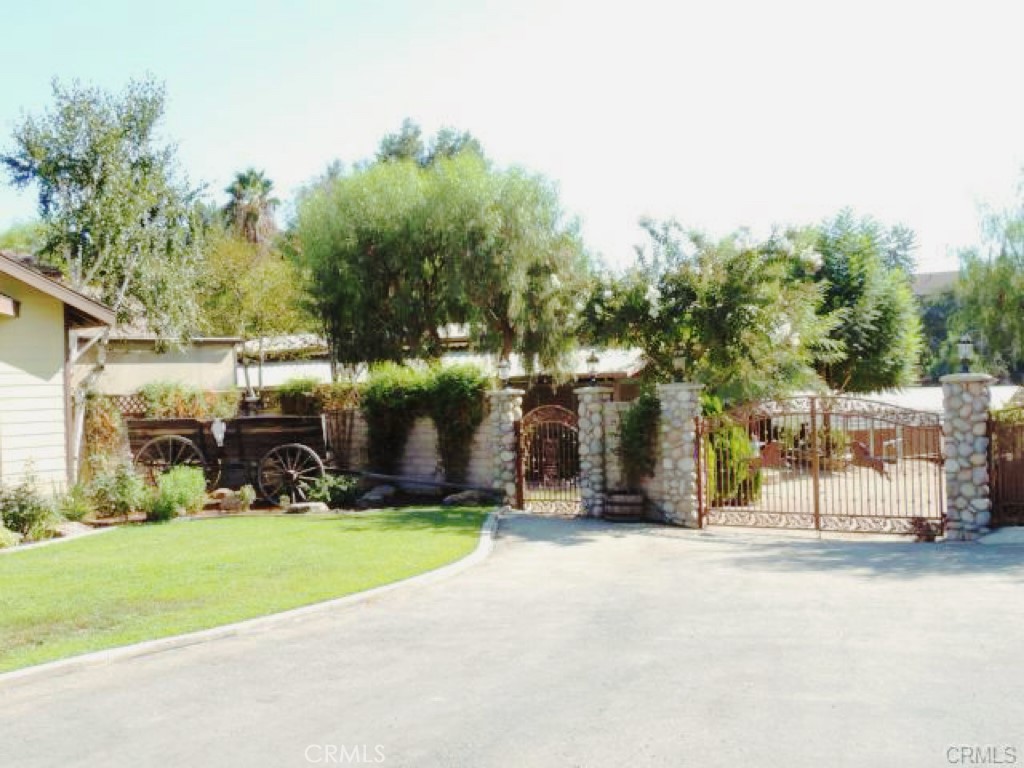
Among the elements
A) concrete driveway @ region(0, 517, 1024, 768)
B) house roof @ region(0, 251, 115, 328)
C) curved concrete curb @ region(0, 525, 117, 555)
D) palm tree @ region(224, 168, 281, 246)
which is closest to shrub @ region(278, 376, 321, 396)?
house roof @ region(0, 251, 115, 328)

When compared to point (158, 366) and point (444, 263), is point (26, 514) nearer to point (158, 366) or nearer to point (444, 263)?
point (444, 263)

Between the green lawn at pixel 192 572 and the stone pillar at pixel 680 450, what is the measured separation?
10.5 feet

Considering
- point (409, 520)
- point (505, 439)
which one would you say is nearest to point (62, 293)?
point (409, 520)

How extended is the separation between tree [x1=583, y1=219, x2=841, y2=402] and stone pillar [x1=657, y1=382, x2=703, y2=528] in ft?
5.37

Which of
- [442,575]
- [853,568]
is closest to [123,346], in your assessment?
[442,575]

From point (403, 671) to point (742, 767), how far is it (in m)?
2.83

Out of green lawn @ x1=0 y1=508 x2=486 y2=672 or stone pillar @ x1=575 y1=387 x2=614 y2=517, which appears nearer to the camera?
green lawn @ x1=0 y1=508 x2=486 y2=672

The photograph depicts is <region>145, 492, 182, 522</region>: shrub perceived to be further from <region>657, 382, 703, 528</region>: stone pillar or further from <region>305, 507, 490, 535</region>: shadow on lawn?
<region>657, 382, 703, 528</region>: stone pillar

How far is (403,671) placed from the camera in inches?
264

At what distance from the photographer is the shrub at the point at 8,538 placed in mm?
13211

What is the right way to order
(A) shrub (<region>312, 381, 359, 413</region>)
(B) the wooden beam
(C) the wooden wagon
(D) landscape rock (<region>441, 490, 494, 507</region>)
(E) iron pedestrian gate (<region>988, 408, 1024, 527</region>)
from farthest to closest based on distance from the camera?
1. (A) shrub (<region>312, 381, 359, 413</region>)
2. (C) the wooden wagon
3. (D) landscape rock (<region>441, 490, 494, 507</region>)
4. (B) the wooden beam
5. (E) iron pedestrian gate (<region>988, 408, 1024, 527</region>)

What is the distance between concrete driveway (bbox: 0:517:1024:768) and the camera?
5078mm

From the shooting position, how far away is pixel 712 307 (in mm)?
15867

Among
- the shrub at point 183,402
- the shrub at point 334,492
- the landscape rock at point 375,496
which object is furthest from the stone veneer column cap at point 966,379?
the shrub at point 183,402
